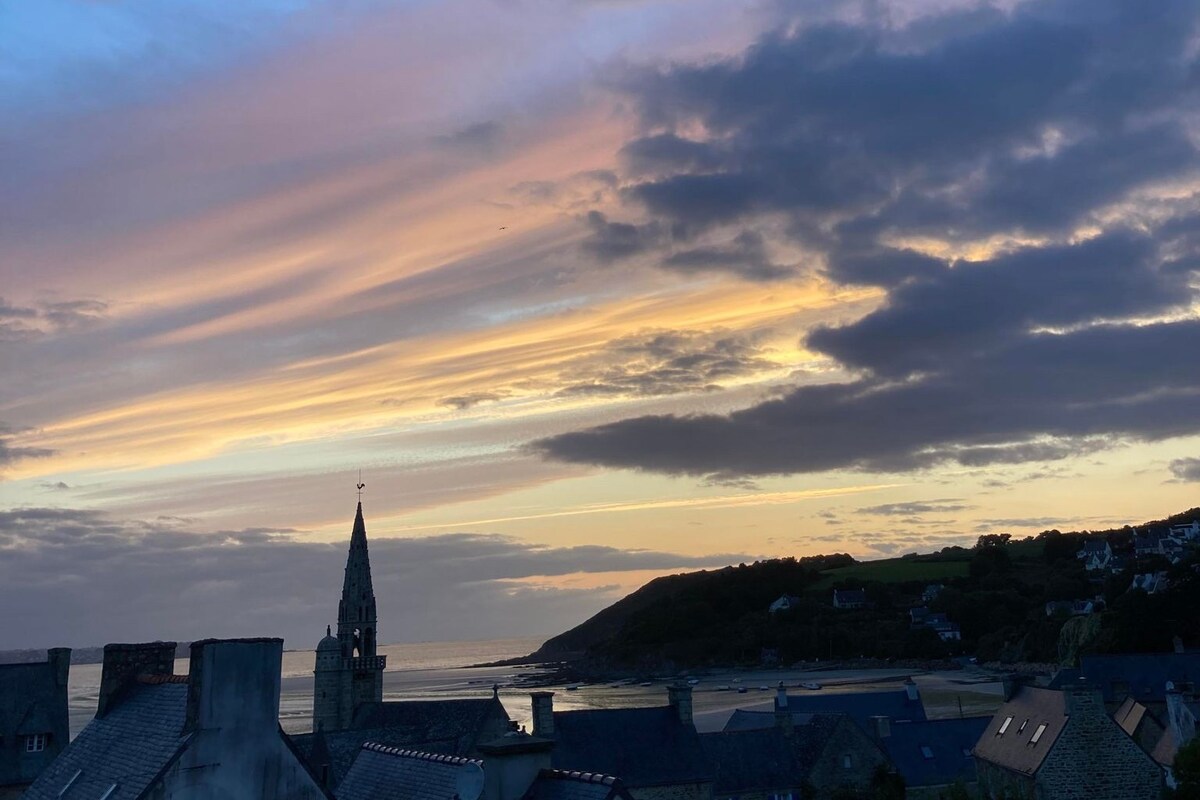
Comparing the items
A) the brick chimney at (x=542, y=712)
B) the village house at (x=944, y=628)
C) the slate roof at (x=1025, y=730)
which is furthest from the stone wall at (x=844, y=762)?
the village house at (x=944, y=628)

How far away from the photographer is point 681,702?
50.4m

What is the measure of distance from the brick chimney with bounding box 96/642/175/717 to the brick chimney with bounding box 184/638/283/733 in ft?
18.0

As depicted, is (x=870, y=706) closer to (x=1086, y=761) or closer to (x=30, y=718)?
(x=1086, y=761)

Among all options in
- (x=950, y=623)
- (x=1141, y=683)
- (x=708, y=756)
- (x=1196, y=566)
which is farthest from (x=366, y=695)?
(x=950, y=623)

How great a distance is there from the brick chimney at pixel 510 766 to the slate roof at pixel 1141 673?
54.1m

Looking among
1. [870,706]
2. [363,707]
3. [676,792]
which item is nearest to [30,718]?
[676,792]

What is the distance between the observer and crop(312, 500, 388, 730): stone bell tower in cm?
7844

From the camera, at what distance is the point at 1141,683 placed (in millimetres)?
66250

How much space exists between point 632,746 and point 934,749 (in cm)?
1788

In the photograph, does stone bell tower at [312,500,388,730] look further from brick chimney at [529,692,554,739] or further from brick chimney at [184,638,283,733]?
brick chimney at [184,638,283,733]

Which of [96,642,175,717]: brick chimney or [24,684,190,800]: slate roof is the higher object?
[96,642,175,717]: brick chimney

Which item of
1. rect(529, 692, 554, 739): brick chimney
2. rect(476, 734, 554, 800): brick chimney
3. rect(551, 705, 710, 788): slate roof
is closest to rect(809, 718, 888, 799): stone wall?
rect(551, 705, 710, 788): slate roof

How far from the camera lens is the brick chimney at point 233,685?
18188mm

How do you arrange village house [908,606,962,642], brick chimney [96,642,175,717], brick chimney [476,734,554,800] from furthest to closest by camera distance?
1. village house [908,606,962,642]
2. brick chimney [96,642,175,717]
3. brick chimney [476,734,554,800]
